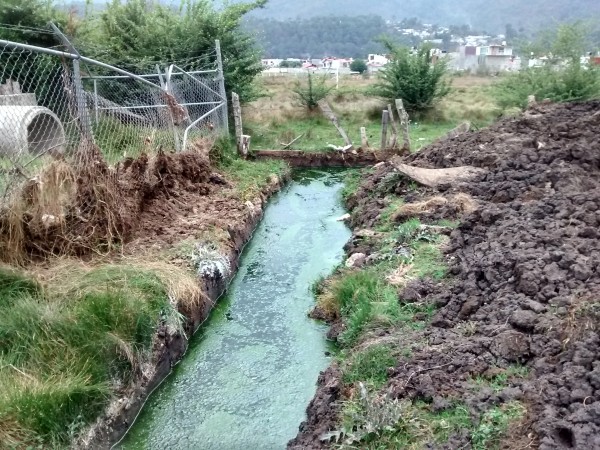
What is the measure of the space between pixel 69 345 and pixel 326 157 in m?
9.85

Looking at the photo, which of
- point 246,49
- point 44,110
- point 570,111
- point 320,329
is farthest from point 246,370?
point 246,49

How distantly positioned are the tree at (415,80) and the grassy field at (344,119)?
45 centimetres

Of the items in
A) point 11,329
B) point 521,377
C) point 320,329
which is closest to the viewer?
point 521,377

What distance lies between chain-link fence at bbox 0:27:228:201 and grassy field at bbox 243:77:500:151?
2.54 m

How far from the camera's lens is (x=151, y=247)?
22.0 ft

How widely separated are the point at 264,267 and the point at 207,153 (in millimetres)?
3022

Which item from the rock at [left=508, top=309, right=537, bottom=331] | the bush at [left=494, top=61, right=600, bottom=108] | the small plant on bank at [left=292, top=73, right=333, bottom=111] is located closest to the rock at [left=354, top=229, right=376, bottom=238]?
the rock at [left=508, top=309, right=537, bottom=331]

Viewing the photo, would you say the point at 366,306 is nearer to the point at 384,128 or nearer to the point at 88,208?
the point at 88,208

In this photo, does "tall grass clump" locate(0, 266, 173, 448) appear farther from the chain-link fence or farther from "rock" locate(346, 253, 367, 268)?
"rock" locate(346, 253, 367, 268)

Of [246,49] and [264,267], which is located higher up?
[246,49]

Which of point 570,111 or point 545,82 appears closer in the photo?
point 570,111

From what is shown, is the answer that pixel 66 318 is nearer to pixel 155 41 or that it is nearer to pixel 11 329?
pixel 11 329

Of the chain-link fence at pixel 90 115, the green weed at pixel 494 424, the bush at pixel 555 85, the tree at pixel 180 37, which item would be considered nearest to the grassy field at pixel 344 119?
the bush at pixel 555 85

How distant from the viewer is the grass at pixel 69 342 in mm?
4023
